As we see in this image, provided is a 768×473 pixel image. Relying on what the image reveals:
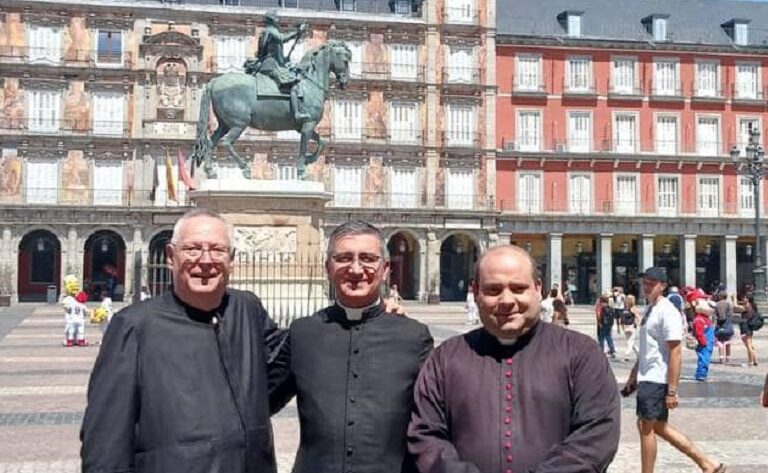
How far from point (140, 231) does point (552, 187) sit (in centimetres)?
1986

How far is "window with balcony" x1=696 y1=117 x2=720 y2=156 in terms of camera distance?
46969 millimetres

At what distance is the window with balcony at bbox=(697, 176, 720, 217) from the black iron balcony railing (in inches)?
1110

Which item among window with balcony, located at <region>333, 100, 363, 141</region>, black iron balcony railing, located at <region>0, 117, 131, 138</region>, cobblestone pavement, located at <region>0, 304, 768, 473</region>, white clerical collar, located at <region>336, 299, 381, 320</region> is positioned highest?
window with balcony, located at <region>333, 100, 363, 141</region>

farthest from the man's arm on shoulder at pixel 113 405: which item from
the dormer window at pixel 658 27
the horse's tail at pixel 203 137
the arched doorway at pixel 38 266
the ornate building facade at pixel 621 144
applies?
the dormer window at pixel 658 27

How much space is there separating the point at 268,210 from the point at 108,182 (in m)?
28.2

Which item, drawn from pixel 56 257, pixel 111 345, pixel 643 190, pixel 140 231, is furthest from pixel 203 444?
pixel 643 190

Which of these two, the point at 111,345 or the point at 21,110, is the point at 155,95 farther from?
the point at 111,345

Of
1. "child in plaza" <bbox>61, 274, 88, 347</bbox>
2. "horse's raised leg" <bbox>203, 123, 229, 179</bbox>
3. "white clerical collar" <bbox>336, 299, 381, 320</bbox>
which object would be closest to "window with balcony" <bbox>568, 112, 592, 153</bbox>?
"child in plaza" <bbox>61, 274, 88, 347</bbox>

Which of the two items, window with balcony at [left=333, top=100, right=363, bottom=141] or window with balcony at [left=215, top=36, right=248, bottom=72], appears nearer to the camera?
window with balcony at [left=215, top=36, right=248, bottom=72]

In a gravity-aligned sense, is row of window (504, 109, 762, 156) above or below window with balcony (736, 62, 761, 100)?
below

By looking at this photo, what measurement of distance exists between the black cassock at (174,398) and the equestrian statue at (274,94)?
41.7 feet

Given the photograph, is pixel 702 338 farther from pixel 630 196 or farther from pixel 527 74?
pixel 630 196

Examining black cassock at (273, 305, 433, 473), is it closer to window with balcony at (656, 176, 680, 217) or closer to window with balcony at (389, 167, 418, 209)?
window with balcony at (389, 167, 418, 209)

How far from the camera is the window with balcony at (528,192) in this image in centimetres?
4547
